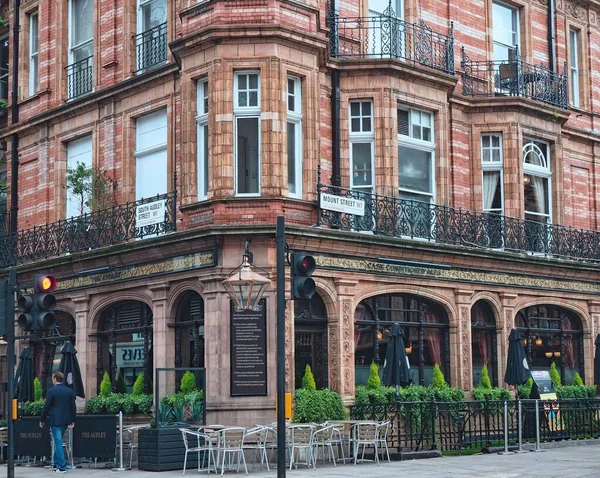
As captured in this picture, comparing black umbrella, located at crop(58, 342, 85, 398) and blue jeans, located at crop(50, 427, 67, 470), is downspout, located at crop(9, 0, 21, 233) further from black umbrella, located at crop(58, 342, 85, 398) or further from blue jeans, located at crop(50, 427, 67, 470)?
blue jeans, located at crop(50, 427, 67, 470)

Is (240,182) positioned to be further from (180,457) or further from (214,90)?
(180,457)

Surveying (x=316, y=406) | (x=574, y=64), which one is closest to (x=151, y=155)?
(x=316, y=406)

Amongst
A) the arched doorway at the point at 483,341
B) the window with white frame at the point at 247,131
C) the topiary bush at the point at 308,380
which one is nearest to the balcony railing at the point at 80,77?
the window with white frame at the point at 247,131

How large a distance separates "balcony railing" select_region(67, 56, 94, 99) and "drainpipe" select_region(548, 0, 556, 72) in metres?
12.1

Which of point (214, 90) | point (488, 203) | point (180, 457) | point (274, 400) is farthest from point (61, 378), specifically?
point (488, 203)

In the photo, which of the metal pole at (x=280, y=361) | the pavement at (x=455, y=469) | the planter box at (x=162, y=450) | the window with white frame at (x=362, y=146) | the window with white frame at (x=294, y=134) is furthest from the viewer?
the window with white frame at (x=362, y=146)

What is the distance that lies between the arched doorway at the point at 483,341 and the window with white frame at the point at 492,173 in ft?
8.32

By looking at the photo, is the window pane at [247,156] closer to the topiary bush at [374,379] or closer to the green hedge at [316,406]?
the green hedge at [316,406]

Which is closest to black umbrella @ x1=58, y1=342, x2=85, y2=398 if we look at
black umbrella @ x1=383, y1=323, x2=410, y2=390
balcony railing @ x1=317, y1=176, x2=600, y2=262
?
balcony railing @ x1=317, y1=176, x2=600, y2=262

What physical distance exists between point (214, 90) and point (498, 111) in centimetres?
832

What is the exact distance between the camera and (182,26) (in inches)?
964

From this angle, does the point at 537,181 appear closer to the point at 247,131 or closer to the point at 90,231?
the point at 247,131

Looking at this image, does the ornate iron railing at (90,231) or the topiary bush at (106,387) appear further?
the topiary bush at (106,387)

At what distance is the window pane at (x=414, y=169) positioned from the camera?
1034 inches
